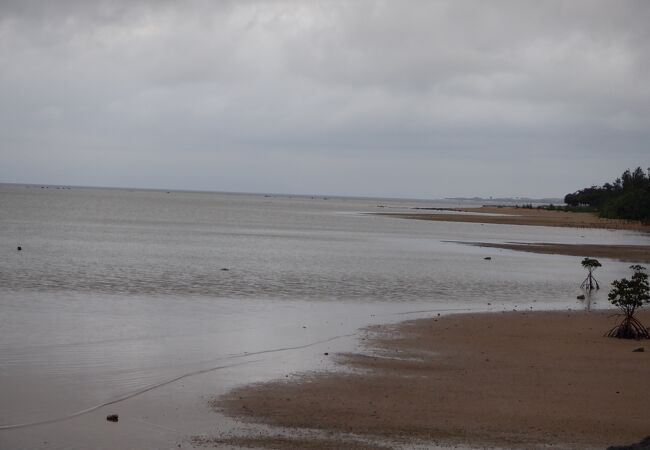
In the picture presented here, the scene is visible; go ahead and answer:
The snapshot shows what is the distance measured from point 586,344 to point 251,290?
1397cm

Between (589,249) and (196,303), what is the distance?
39.0 metres

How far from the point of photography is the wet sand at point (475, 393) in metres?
11.1

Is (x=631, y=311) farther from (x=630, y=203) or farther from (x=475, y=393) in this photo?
(x=630, y=203)

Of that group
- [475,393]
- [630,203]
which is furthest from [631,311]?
[630,203]

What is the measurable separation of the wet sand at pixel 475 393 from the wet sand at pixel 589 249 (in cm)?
3234

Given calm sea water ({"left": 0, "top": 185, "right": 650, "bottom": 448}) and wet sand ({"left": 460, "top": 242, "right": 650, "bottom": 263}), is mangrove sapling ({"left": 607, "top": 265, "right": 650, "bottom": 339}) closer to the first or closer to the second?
calm sea water ({"left": 0, "top": 185, "right": 650, "bottom": 448})

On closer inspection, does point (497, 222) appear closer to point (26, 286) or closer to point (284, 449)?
point (26, 286)

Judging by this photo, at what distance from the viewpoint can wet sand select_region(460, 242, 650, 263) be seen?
4938cm

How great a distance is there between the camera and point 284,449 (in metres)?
10.1

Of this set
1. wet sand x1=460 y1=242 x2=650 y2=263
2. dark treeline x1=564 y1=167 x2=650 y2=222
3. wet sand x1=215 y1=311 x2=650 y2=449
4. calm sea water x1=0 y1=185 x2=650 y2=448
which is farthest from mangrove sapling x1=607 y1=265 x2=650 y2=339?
dark treeline x1=564 y1=167 x2=650 y2=222

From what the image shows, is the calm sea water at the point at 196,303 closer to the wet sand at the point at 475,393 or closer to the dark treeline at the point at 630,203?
the wet sand at the point at 475,393

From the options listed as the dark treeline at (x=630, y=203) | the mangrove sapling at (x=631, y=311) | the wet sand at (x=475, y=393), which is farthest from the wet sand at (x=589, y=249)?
the dark treeline at (x=630, y=203)

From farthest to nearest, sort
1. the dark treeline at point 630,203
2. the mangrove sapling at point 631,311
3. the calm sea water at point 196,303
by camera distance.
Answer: the dark treeline at point 630,203
the mangrove sapling at point 631,311
the calm sea water at point 196,303

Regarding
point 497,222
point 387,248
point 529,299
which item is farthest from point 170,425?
point 497,222
